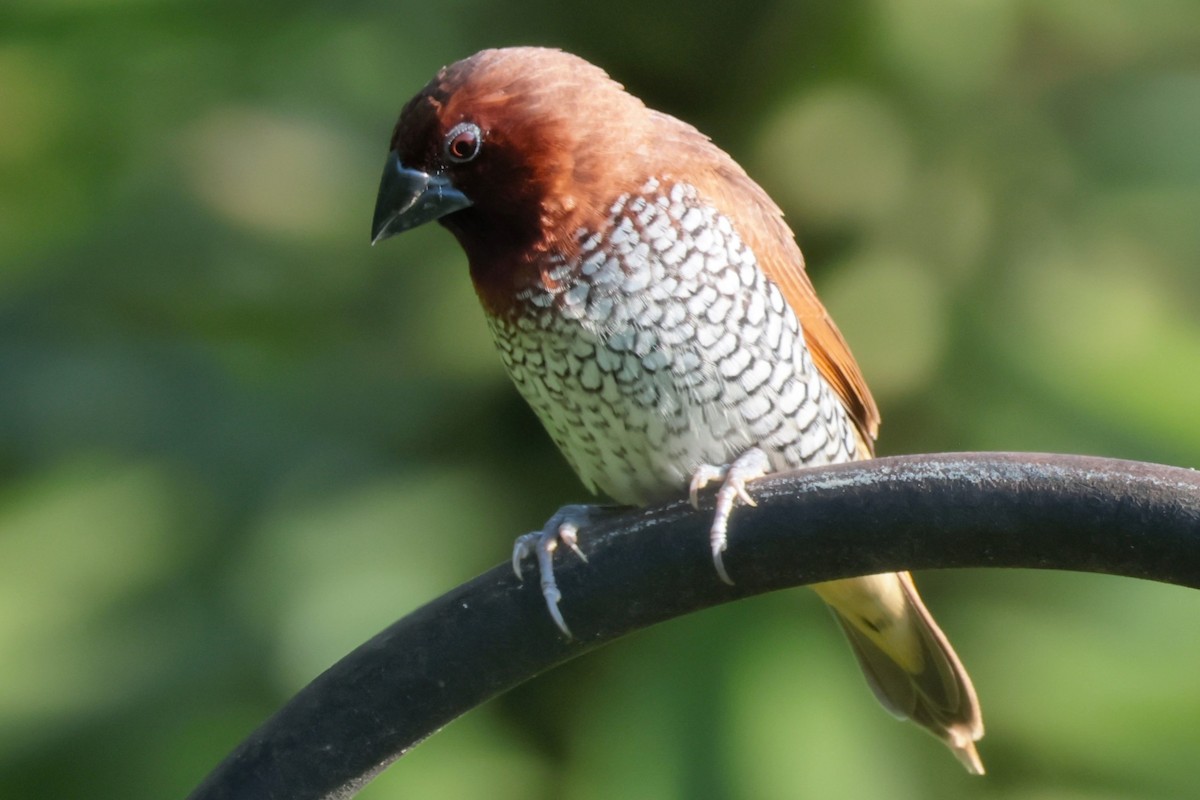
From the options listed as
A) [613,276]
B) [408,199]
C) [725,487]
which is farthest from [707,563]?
[408,199]

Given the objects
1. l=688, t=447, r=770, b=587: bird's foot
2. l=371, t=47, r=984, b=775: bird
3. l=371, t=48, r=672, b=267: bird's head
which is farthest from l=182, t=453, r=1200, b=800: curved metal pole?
l=371, t=48, r=672, b=267: bird's head

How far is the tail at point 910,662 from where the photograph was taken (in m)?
2.87

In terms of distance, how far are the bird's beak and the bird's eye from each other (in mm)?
47

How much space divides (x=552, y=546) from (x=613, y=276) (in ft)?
1.71

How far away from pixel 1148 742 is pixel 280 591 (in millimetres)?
2108

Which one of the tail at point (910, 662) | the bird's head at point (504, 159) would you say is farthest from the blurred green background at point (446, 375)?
the bird's head at point (504, 159)

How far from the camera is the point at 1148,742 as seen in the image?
341cm

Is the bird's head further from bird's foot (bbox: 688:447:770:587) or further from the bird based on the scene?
bird's foot (bbox: 688:447:770:587)

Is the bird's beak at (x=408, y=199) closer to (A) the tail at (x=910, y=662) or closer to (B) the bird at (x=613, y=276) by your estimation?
(B) the bird at (x=613, y=276)

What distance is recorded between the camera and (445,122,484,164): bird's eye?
2666mm

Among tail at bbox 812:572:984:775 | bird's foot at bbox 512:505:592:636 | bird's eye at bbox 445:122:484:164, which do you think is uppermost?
bird's eye at bbox 445:122:484:164

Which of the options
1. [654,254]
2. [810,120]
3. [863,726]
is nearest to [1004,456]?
[654,254]

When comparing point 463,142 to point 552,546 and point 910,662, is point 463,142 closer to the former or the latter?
point 552,546

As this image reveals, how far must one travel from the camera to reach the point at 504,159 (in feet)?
8.86
